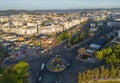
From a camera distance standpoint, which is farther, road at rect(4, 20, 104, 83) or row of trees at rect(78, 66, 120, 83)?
road at rect(4, 20, 104, 83)

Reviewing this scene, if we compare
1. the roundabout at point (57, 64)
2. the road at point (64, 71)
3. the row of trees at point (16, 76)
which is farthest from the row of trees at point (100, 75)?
the row of trees at point (16, 76)

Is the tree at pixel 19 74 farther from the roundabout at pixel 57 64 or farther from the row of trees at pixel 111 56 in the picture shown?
the row of trees at pixel 111 56

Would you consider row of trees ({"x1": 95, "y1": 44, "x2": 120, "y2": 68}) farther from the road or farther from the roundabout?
the roundabout

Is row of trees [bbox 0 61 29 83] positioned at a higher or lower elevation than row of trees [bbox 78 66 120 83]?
lower

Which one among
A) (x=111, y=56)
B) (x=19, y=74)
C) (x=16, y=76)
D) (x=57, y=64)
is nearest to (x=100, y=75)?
(x=111, y=56)

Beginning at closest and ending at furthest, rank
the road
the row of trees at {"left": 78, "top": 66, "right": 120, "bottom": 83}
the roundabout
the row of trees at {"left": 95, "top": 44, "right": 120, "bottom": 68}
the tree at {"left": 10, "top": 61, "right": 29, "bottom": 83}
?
the row of trees at {"left": 78, "top": 66, "right": 120, "bottom": 83} → the tree at {"left": 10, "top": 61, "right": 29, "bottom": 83} → the road → the row of trees at {"left": 95, "top": 44, "right": 120, "bottom": 68} → the roundabout

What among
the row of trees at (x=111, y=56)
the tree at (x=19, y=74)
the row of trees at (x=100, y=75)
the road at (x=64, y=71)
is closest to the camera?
the row of trees at (x=100, y=75)

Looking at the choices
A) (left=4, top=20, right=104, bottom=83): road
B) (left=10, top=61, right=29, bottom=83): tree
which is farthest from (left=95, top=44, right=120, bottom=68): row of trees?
(left=10, top=61, right=29, bottom=83): tree

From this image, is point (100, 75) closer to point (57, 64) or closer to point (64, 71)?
point (64, 71)

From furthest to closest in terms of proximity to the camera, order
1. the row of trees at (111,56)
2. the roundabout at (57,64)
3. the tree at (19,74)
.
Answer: the roundabout at (57,64)
the row of trees at (111,56)
the tree at (19,74)
